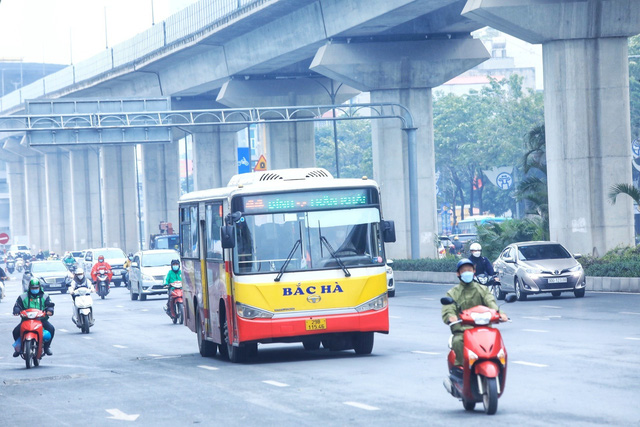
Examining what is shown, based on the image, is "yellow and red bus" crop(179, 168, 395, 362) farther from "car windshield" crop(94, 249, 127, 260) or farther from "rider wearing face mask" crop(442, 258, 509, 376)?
"car windshield" crop(94, 249, 127, 260)

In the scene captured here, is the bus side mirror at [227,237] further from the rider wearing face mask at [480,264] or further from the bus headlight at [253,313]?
the rider wearing face mask at [480,264]

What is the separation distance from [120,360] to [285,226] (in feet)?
13.6

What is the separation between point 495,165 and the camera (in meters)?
91.3

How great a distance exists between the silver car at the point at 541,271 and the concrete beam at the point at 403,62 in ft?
52.2

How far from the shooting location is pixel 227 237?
58.1ft

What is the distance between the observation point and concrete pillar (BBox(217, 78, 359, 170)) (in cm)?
5634

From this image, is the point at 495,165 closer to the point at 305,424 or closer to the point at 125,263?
the point at 125,263

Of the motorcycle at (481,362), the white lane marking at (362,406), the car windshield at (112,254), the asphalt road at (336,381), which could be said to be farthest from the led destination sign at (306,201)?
the car windshield at (112,254)

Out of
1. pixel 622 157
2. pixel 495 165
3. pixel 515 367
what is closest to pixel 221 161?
pixel 495 165

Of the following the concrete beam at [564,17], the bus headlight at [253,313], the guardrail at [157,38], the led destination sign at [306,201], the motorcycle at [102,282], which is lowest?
the motorcycle at [102,282]

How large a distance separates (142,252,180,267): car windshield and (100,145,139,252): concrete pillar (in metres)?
44.3

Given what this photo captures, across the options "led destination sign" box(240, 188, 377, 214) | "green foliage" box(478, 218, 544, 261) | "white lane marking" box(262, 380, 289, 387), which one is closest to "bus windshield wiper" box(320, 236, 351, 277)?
"led destination sign" box(240, 188, 377, 214)

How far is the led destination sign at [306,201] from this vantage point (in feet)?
61.0

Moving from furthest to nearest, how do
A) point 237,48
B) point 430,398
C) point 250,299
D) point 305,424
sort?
1. point 237,48
2. point 250,299
3. point 430,398
4. point 305,424
